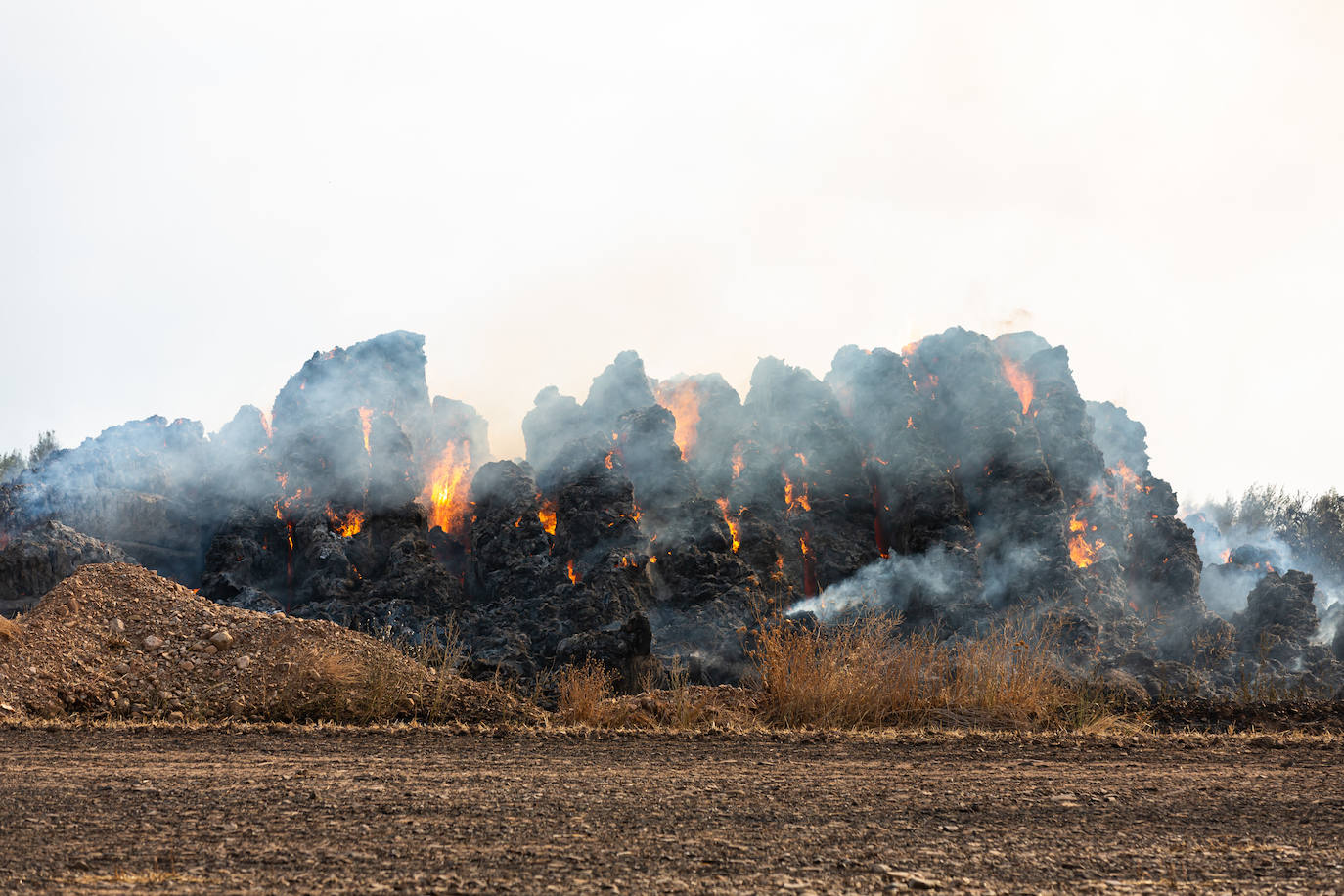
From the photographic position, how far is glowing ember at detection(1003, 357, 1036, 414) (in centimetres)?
4534

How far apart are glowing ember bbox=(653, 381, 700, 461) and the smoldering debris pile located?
0.22 meters

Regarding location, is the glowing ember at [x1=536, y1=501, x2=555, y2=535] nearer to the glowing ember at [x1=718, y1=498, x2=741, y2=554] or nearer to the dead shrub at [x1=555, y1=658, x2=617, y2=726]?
the glowing ember at [x1=718, y1=498, x2=741, y2=554]

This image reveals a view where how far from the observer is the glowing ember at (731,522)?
4009 cm

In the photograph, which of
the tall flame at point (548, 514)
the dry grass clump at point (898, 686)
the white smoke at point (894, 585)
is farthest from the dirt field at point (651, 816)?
the tall flame at point (548, 514)

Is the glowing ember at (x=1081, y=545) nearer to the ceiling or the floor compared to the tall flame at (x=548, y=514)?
nearer to the floor

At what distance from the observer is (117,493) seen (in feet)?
142

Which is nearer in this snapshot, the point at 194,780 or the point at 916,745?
the point at 194,780

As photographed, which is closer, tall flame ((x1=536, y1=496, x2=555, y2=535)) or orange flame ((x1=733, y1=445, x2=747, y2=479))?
tall flame ((x1=536, y1=496, x2=555, y2=535))

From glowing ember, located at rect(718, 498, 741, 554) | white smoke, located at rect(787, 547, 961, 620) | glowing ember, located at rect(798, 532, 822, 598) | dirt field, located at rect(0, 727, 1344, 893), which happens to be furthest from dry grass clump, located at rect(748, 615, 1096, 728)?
glowing ember, located at rect(798, 532, 822, 598)

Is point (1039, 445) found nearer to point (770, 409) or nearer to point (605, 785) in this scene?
point (770, 409)

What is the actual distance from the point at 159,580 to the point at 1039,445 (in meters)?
37.0

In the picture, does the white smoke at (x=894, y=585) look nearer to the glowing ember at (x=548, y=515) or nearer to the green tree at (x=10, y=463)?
the glowing ember at (x=548, y=515)

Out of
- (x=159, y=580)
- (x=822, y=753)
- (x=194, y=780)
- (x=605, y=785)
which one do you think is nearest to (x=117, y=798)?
(x=194, y=780)

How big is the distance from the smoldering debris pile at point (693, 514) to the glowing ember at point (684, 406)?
0.22m
